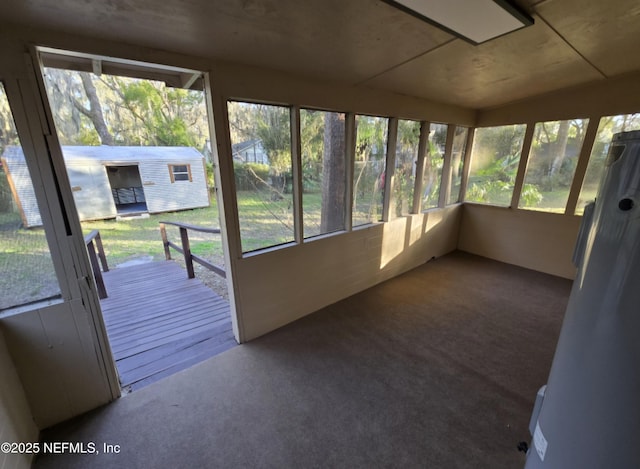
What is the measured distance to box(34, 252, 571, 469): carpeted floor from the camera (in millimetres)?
1514

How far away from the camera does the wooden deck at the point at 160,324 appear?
2.22m

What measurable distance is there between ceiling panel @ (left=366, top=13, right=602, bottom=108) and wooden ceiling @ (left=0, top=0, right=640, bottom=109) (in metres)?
0.01

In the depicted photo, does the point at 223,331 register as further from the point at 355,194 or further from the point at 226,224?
the point at 355,194

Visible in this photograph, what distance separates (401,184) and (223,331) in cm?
279

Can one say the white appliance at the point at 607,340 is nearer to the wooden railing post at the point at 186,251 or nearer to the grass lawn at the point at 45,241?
the grass lawn at the point at 45,241

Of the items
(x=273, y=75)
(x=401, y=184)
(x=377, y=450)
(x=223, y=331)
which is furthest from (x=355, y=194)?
(x=377, y=450)

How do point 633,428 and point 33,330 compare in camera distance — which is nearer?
point 633,428

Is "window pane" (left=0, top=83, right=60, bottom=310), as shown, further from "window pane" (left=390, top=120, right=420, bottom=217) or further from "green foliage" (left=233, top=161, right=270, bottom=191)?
"window pane" (left=390, top=120, right=420, bottom=217)

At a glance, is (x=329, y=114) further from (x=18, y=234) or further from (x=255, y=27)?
(x=18, y=234)

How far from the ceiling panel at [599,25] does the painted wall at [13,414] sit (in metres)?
3.45

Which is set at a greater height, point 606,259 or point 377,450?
point 606,259

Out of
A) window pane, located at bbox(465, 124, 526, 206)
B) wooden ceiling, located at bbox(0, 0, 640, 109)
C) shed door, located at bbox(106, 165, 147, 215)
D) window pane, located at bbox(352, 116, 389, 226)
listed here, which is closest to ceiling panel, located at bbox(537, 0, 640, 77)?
wooden ceiling, located at bbox(0, 0, 640, 109)

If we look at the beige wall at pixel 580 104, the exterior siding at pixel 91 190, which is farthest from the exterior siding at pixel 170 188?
the beige wall at pixel 580 104

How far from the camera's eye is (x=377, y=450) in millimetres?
1536
